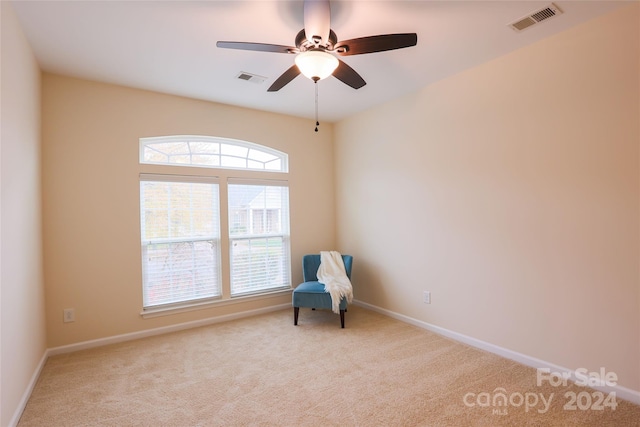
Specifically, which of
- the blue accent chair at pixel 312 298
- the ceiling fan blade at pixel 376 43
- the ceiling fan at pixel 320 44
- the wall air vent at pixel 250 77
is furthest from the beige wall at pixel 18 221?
the blue accent chair at pixel 312 298

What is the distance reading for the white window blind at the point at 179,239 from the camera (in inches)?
146

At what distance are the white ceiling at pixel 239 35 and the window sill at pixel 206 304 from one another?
2473 millimetres

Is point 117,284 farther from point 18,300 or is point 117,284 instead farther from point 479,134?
point 479,134

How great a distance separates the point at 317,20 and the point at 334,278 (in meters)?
2.91

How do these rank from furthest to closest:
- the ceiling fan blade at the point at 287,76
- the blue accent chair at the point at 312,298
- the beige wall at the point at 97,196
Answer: the blue accent chair at the point at 312,298 → the beige wall at the point at 97,196 → the ceiling fan blade at the point at 287,76

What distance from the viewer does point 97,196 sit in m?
3.41

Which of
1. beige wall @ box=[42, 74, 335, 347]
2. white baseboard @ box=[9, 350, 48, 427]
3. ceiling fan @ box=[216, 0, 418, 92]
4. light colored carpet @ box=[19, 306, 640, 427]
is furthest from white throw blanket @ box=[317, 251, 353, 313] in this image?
white baseboard @ box=[9, 350, 48, 427]

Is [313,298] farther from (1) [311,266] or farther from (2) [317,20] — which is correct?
(2) [317,20]

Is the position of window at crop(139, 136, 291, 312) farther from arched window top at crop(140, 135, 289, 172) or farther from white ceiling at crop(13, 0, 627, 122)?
white ceiling at crop(13, 0, 627, 122)

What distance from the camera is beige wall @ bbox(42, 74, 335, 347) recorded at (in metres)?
3.20

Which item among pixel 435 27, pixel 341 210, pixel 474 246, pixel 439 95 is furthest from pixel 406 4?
pixel 341 210

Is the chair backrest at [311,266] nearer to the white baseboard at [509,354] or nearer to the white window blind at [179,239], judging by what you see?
the white baseboard at [509,354]

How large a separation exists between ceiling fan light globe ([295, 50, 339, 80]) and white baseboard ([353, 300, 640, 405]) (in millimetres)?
2841

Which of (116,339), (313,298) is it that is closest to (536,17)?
(313,298)
